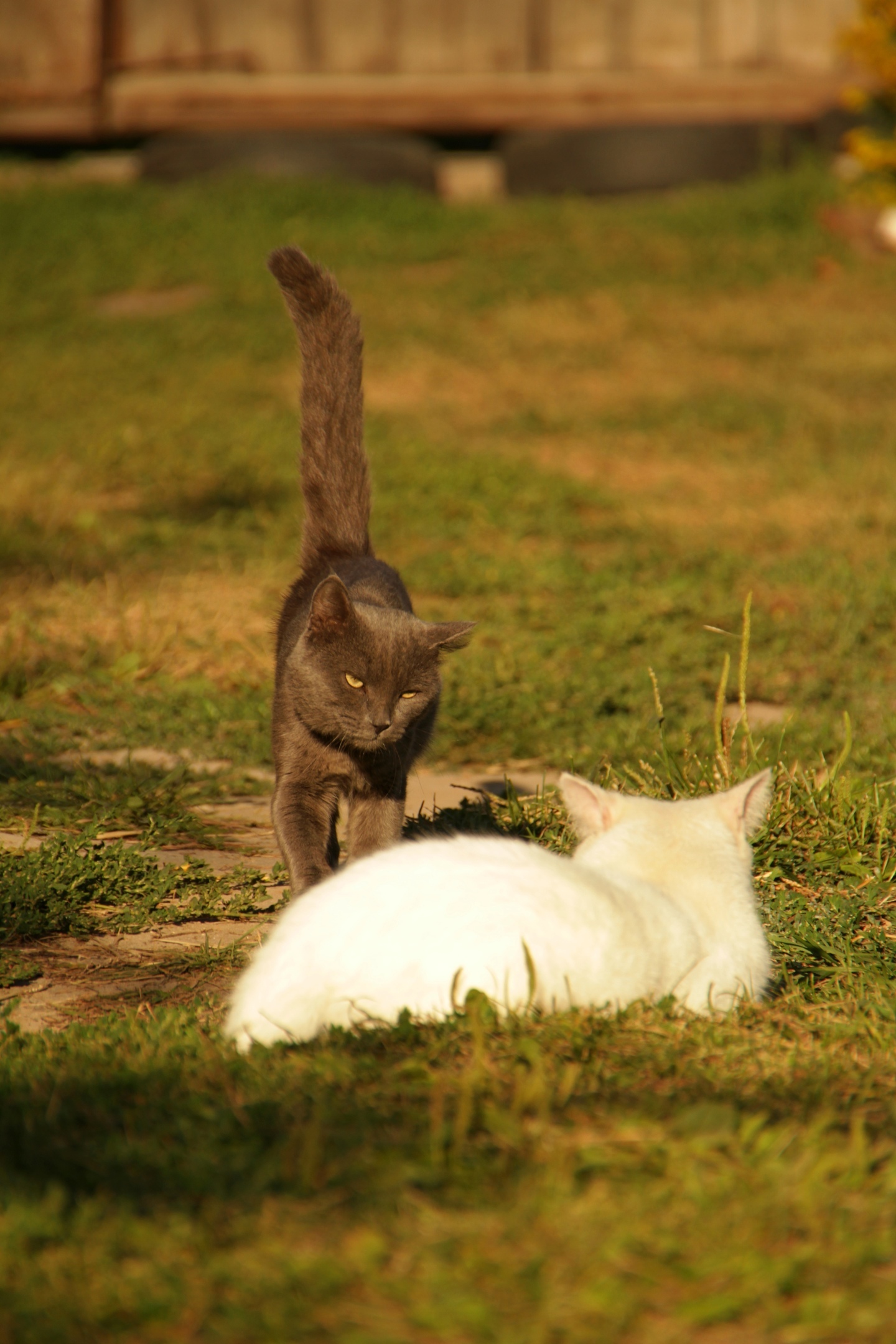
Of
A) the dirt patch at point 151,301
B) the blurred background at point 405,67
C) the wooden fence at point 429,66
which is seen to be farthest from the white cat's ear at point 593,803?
the wooden fence at point 429,66

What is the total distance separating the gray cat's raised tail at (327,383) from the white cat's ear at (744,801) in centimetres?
199

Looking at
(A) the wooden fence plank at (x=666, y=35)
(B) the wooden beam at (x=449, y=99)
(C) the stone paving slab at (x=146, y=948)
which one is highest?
(A) the wooden fence plank at (x=666, y=35)

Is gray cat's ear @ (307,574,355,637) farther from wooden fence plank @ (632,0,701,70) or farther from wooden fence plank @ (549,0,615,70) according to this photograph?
wooden fence plank @ (632,0,701,70)

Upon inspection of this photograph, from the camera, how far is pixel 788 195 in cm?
1307

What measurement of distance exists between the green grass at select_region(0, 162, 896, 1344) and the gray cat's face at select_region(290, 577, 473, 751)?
0.42 m

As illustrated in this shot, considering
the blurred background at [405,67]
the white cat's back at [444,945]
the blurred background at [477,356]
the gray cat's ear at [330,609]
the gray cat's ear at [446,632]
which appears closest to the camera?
the white cat's back at [444,945]

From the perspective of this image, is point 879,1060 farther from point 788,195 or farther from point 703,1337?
point 788,195

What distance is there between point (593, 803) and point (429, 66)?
45.9 ft

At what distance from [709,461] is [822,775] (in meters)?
4.88

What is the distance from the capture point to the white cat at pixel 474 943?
244cm

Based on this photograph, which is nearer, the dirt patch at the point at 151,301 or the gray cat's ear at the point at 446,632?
the gray cat's ear at the point at 446,632

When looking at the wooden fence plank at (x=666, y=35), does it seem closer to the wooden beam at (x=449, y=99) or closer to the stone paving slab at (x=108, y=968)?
the wooden beam at (x=449, y=99)

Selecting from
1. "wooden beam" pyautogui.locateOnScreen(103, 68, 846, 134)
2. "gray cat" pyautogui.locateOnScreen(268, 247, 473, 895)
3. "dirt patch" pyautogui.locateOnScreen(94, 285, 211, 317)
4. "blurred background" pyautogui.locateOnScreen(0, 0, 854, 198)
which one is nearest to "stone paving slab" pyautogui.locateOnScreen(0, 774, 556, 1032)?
"gray cat" pyautogui.locateOnScreen(268, 247, 473, 895)

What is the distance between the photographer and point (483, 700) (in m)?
5.22
